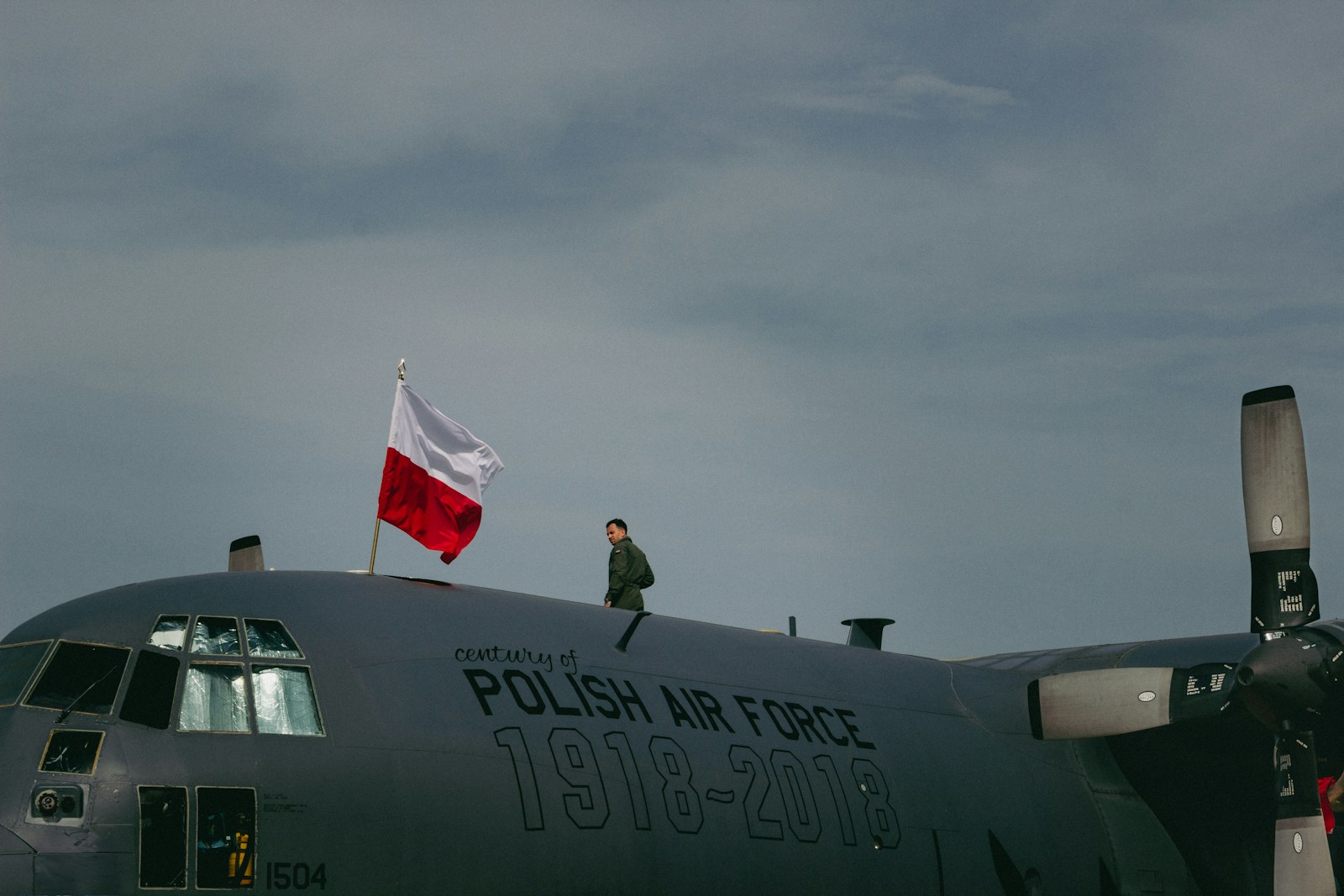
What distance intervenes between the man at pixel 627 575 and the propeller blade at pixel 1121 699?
15.3ft

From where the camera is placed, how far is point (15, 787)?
900 cm

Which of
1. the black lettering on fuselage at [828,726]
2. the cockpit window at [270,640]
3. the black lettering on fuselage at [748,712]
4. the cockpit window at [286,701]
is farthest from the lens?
the black lettering on fuselage at [828,726]

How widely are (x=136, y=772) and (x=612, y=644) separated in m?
4.65

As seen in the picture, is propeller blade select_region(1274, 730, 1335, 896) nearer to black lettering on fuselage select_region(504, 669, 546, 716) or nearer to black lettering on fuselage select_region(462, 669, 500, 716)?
black lettering on fuselage select_region(504, 669, 546, 716)

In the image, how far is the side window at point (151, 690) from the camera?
9633 mm

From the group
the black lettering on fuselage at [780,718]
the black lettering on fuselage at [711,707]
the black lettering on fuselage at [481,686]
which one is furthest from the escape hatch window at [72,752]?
the black lettering on fuselage at [780,718]

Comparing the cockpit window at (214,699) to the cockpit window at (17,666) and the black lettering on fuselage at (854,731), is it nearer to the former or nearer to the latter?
the cockpit window at (17,666)

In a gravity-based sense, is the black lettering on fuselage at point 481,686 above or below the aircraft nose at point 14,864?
above

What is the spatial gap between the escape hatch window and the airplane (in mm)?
20

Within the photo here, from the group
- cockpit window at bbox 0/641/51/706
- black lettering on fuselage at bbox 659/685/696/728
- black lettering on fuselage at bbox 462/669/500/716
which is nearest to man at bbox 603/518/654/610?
black lettering on fuselage at bbox 659/685/696/728

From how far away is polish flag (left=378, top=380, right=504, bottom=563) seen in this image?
13945 mm

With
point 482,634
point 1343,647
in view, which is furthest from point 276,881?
point 1343,647

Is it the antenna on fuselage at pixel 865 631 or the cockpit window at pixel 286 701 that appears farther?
the antenna on fuselage at pixel 865 631

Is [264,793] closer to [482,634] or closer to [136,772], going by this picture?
[136,772]
